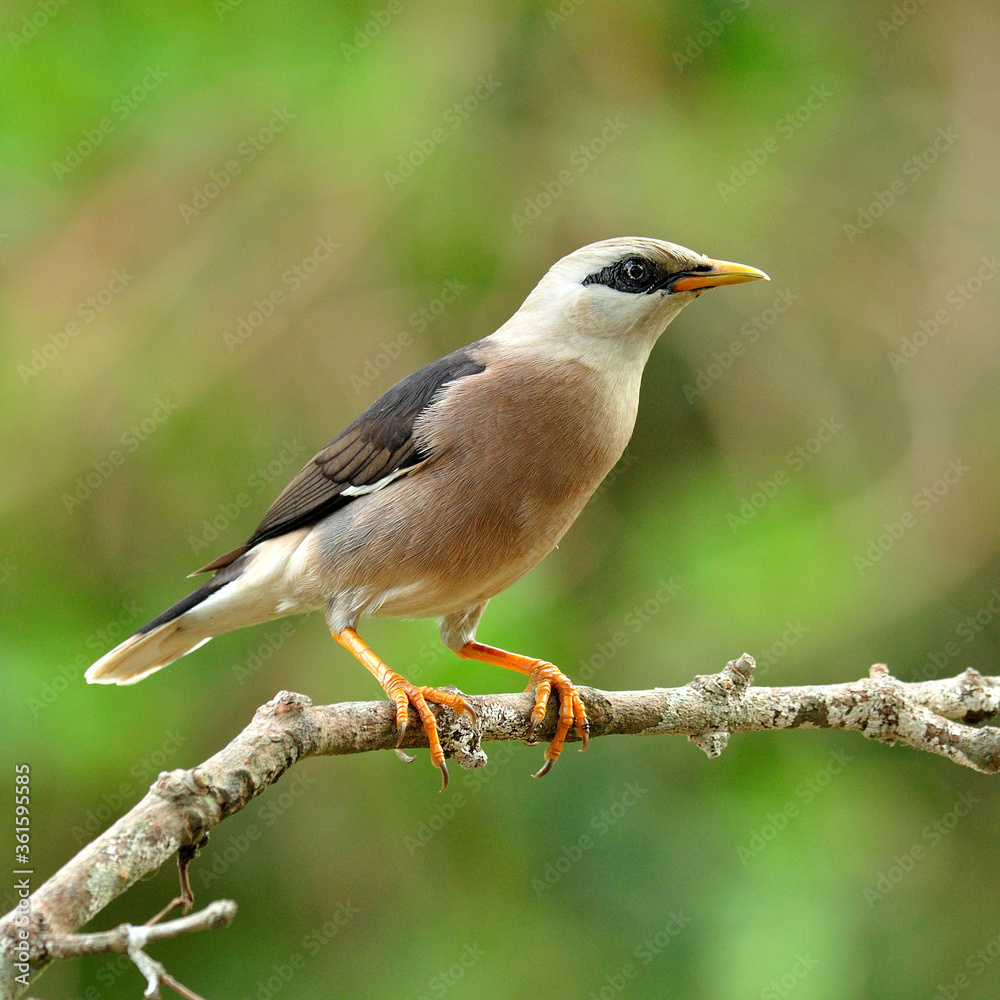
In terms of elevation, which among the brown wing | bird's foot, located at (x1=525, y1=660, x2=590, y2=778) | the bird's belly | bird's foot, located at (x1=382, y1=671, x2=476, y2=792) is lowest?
bird's foot, located at (x1=525, y1=660, x2=590, y2=778)

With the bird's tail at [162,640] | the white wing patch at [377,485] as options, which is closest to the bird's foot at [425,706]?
the white wing patch at [377,485]

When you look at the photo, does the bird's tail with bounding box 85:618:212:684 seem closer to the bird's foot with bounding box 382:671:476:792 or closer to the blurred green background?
the blurred green background

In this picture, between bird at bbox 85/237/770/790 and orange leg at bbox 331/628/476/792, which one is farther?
bird at bbox 85/237/770/790

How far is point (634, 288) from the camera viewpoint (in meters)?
3.78

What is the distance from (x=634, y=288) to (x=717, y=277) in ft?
0.91

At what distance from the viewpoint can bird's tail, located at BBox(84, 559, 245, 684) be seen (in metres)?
4.04

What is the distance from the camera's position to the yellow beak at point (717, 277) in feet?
12.1

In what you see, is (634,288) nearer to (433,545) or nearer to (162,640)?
(433,545)

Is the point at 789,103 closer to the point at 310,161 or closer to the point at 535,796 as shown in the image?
the point at 310,161

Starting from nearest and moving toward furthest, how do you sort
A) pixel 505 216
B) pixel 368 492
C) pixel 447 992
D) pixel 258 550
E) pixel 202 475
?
pixel 368 492 → pixel 258 550 → pixel 447 992 → pixel 202 475 → pixel 505 216

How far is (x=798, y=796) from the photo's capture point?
4777 millimetres

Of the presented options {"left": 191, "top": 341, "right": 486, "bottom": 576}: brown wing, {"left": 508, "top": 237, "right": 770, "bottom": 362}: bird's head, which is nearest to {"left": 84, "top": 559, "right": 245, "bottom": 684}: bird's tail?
{"left": 191, "top": 341, "right": 486, "bottom": 576}: brown wing

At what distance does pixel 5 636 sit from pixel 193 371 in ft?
5.10

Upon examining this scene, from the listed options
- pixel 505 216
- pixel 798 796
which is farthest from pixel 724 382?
pixel 798 796
